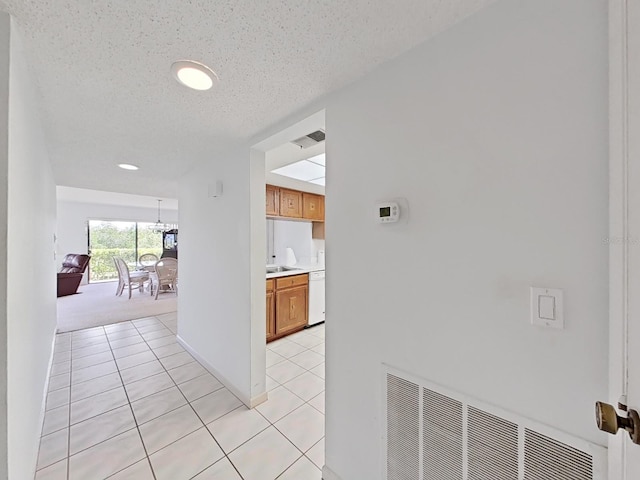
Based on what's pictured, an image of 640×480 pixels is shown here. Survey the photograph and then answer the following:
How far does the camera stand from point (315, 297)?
12.5ft

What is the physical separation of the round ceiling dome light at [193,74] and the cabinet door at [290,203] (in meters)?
2.37

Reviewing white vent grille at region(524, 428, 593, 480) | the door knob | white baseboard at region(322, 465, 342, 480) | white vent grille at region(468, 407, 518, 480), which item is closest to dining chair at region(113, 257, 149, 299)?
white baseboard at region(322, 465, 342, 480)

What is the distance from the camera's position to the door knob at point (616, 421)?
0.53m

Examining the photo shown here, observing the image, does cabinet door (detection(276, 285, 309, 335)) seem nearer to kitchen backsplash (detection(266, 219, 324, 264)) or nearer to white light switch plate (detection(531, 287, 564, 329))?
kitchen backsplash (detection(266, 219, 324, 264))

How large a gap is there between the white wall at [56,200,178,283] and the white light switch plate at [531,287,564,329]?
10.3 metres

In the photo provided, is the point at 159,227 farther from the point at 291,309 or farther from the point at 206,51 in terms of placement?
the point at 206,51

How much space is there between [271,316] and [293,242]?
158 cm

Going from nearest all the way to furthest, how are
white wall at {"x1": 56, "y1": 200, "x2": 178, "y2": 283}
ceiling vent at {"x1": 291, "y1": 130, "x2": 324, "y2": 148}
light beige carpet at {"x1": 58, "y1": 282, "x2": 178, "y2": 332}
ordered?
ceiling vent at {"x1": 291, "y1": 130, "x2": 324, "y2": 148} → light beige carpet at {"x1": 58, "y1": 282, "x2": 178, "y2": 332} → white wall at {"x1": 56, "y1": 200, "x2": 178, "y2": 283}

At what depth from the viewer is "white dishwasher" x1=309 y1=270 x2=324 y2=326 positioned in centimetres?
377

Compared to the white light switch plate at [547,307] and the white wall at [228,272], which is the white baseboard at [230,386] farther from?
the white light switch plate at [547,307]

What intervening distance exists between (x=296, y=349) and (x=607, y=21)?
3.27 m

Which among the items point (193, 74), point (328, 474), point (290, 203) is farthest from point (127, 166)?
point (328, 474)

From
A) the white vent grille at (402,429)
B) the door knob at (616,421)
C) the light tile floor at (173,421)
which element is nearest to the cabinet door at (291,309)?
the light tile floor at (173,421)

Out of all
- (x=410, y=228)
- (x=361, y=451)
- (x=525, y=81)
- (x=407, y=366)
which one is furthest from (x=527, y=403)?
(x=525, y=81)
